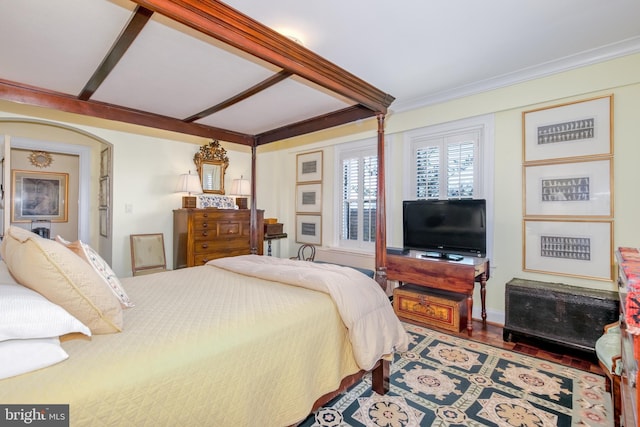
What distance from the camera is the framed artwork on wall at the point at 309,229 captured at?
16.9 ft

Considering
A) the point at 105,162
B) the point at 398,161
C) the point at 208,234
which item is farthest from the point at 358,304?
the point at 105,162

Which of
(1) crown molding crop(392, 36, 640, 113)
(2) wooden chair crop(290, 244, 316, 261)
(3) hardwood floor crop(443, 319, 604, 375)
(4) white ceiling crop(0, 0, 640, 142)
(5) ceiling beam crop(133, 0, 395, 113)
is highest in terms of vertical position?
(1) crown molding crop(392, 36, 640, 113)

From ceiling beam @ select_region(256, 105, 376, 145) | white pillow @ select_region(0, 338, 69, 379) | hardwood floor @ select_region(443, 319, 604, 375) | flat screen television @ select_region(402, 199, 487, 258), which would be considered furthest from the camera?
flat screen television @ select_region(402, 199, 487, 258)

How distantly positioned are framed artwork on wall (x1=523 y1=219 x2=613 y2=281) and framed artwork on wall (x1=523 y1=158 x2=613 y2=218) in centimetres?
11

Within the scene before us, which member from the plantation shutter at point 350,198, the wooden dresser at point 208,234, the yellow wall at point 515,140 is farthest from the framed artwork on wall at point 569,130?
the wooden dresser at point 208,234

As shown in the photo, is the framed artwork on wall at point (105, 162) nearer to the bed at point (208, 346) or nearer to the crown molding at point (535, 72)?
the bed at point (208, 346)

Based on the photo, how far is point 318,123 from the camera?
3.31 m

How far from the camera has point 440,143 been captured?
3693 millimetres

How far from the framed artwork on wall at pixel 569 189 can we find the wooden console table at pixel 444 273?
0.78m

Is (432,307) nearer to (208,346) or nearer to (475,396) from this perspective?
(475,396)

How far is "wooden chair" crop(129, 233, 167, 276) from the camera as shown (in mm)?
3820

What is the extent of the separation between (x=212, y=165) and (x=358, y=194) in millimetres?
2282

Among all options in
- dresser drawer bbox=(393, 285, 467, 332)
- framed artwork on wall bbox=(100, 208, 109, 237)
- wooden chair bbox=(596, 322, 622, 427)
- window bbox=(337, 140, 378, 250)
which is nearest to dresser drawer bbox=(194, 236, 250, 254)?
framed artwork on wall bbox=(100, 208, 109, 237)

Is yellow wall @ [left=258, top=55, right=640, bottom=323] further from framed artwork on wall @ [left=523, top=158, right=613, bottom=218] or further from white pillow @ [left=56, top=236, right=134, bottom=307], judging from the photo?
white pillow @ [left=56, top=236, right=134, bottom=307]
